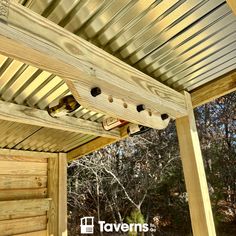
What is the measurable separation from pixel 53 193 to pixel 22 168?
1.56 feet

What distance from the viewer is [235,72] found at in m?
1.52

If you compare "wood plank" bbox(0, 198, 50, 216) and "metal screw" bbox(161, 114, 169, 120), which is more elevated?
"metal screw" bbox(161, 114, 169, 120)

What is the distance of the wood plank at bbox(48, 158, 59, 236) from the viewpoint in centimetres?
281

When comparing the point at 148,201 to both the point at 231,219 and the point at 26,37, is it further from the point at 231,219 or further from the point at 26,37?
the point at 26,37

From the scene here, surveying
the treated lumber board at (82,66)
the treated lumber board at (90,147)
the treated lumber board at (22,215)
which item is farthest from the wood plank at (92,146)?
the treated lumber board at (82,66)

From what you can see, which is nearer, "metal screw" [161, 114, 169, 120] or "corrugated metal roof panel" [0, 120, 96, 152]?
"metal screw" [161, 114, 169, 120]

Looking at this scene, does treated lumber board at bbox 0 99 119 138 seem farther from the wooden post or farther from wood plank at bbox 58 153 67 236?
wood plank at bbox 58 153 67 236

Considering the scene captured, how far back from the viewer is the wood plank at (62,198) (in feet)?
9.28

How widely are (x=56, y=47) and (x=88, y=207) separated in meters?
6.59

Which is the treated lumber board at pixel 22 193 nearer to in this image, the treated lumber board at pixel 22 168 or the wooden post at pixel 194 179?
the treated lumber board at pixel 22 168

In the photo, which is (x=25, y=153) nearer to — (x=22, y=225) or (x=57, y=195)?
(x=57, y=195)

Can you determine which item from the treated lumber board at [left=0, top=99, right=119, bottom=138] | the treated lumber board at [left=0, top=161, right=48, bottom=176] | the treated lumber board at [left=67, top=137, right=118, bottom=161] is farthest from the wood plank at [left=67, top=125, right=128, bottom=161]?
the treated lumber board at [left=0, top=161, right=48, bottom=176]

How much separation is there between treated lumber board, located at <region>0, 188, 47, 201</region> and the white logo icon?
425 cm

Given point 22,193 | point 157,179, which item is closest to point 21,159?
point 22,193
